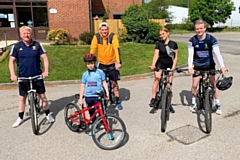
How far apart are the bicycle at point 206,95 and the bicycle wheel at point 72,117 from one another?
6.29ft

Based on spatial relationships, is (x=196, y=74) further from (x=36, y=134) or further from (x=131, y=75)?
(x=131, y=75)

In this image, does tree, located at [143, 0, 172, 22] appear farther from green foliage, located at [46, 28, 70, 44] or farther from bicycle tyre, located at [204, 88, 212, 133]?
bicycle tyre, located at [204, 88, 212, 133]

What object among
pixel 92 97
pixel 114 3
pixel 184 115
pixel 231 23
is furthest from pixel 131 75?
pixel 231 23

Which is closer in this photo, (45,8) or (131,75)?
(131,75)

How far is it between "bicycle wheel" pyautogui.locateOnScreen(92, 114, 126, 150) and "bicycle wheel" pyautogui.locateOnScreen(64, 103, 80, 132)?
46cm

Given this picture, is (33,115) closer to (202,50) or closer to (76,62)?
(202,50)

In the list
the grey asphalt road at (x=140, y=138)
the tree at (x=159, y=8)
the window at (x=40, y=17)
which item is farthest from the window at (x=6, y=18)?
the tree at (x=159, y=8)

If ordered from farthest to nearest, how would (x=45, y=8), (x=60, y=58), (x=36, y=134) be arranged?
(x=45, y=8) → (x=60, y=58) → (x=36, y=134)

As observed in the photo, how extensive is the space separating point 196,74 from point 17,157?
3.40 m

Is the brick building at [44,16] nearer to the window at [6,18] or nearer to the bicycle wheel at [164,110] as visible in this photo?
the window at [6,18]

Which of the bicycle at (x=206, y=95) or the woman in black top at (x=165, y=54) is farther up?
the woman in black top at (x=165, y=54)

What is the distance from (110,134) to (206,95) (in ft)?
5.89

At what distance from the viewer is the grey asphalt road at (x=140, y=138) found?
10.8 feet

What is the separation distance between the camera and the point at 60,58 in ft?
35.2
